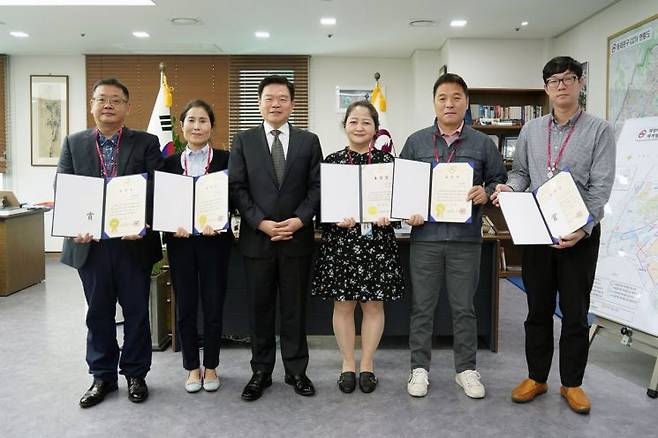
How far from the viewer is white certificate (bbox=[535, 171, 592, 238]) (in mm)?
2215

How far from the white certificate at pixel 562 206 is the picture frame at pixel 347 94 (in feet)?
17.3

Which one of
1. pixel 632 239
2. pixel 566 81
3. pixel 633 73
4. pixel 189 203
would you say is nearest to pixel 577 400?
pixel 632 239

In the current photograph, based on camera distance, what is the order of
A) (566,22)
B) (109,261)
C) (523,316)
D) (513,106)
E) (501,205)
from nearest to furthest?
1. (501,205)
2. (109,261)
3. (523,316)
4. (566,22)
5. (513,106)

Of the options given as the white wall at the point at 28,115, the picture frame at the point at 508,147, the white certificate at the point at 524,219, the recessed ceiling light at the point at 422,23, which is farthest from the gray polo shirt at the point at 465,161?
the white wall at the point at 28,115

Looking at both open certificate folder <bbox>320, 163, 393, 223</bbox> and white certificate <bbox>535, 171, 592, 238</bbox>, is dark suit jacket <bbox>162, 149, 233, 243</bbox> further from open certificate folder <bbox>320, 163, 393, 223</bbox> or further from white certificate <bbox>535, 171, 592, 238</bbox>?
white certificate <bbox>535, 171, 592, 238</bbox>

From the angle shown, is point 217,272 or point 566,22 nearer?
point 217,272

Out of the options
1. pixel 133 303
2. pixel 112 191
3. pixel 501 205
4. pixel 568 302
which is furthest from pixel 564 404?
pixel 112 191

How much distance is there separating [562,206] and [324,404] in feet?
4.71

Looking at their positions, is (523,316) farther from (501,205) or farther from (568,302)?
(501,205)

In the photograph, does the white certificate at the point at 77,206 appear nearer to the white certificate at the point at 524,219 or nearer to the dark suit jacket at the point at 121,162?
the dark suit jacket at the point at 121,162

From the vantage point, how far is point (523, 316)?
4.35m

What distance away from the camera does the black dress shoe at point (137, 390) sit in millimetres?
2571

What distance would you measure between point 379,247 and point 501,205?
2.04 feet

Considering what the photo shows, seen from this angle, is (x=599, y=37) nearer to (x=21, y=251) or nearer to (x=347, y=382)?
(x=347, y=382)
